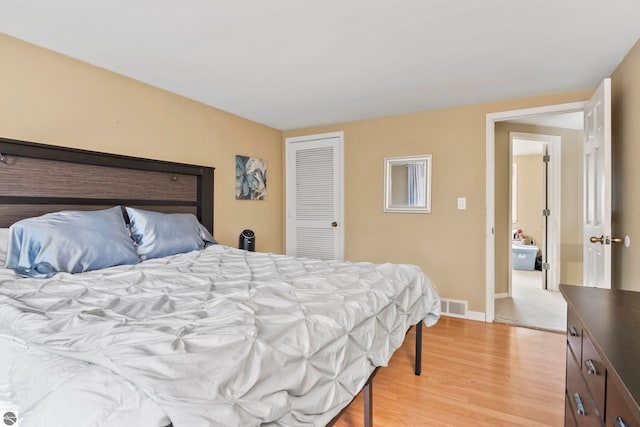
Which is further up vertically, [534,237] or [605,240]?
[605,240]

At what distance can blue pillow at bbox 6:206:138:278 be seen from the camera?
1828 mm

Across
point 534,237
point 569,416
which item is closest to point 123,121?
point 569,416

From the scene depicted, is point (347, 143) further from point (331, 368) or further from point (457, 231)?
point (331, 368)

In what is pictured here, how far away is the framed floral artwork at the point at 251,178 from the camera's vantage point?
3.94 m

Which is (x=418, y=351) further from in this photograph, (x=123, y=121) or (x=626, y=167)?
(x=123, y=121)

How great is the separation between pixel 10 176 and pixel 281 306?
2.07 m

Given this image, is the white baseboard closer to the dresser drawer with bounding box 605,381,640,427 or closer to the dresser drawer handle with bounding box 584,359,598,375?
the dresser drawer handle with bounding box 584,359,598,375

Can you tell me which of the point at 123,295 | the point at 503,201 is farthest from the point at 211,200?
the point at 503,201

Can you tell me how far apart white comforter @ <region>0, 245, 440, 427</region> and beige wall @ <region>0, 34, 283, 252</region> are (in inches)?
48.3

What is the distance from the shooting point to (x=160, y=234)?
250 cm

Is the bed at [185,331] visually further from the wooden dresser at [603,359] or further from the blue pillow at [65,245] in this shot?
the wooden dresser at [603,359]

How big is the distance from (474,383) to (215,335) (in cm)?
199

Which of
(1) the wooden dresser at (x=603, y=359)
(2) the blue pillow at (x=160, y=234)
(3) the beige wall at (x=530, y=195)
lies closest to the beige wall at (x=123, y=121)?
(2) the blue pillow at (x=160, y=234)

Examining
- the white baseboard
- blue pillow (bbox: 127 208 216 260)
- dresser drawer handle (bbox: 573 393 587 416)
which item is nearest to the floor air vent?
the white baseboard
